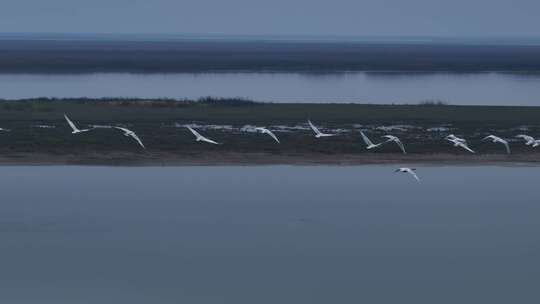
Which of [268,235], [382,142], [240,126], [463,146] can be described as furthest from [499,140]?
[268,235]

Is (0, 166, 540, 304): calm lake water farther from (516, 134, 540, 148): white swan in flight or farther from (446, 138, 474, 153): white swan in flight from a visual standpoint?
(516, 134, 540, 148): white swan in flight

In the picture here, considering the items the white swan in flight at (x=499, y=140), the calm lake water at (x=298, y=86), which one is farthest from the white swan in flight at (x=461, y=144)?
the calm lake water at (x=298, y=86)

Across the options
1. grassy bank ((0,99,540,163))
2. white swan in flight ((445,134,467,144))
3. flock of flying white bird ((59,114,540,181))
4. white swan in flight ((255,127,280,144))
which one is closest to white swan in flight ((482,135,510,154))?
flock of flying white bird ((59,114,540,181))

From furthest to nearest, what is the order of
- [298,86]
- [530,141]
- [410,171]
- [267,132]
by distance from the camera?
[298,86]
[530,141]
[267,132]
[410,171]

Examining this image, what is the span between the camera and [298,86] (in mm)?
65000

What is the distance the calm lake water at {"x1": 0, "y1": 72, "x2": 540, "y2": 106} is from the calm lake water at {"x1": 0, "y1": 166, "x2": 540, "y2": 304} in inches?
825

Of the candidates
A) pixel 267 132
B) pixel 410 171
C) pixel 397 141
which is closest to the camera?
pixel 410 171

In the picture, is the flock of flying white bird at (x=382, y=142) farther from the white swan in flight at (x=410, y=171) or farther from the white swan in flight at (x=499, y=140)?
A: the white swan in flight at (x=410, y=171)

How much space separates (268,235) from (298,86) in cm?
3909

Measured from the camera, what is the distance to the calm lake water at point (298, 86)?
5591 cm

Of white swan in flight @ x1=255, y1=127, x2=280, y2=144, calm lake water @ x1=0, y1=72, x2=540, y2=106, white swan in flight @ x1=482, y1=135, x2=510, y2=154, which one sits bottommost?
white swan in flight @ x1=482, y1=135, x2=510, y2=154

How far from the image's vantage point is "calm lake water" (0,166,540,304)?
2206 cm

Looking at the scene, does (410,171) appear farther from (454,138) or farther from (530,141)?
(530,141)

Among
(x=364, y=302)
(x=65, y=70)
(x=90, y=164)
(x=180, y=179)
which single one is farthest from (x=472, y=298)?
(x=65, y=70)
